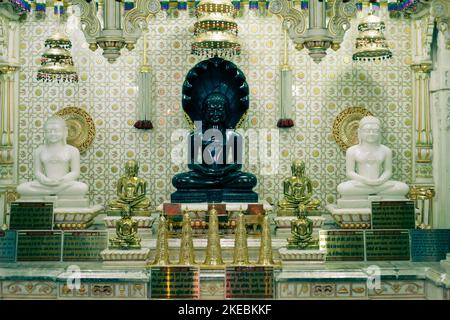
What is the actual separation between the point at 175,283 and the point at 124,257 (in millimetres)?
830

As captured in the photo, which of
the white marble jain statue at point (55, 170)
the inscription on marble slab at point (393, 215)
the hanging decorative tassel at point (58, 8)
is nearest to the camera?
the inscription on marble slab at point (393, 215)

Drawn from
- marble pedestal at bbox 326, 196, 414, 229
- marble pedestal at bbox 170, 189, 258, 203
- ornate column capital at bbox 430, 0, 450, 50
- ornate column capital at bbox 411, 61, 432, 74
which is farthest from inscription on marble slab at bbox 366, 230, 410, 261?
ornate column capital at bbox 411, 61, 432, 74

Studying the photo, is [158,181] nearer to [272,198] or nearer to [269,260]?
[272,198]

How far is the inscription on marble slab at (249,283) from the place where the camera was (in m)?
4.53

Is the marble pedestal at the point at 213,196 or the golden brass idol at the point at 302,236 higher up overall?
the marble pedestal at the point at 213,196

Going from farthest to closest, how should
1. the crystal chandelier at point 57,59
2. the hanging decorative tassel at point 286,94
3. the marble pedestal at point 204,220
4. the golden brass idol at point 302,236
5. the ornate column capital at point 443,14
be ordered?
the hanging decorative tassel at point 286,94, the crystal chandelier at point 57,59, the marble pedestal at point 204,220, the golden brass idol at point 302,236, the ornate column capital at point 443,14

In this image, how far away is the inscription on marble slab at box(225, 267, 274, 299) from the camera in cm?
453

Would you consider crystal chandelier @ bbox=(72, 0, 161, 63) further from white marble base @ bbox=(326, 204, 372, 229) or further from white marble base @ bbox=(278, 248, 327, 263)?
white marble base @ bbox=(326, 204, 372, 229)

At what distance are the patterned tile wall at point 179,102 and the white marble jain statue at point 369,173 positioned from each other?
4.29 ft

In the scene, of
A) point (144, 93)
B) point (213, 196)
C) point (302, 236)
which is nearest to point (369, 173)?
point (213, 196)

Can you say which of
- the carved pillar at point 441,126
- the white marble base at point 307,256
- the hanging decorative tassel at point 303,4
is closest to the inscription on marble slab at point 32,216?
the white marble base at point 307,256

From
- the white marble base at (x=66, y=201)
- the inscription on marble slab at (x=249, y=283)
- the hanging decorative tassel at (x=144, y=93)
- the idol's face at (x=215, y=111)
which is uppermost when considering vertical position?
the hanging decorative tassel at (x=144, y=93)

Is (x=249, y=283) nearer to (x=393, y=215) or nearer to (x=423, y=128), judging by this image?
(x=393, y=215)

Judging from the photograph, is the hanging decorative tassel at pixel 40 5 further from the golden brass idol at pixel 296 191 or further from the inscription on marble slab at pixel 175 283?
the inscription on marble slab at pixel 175 283
